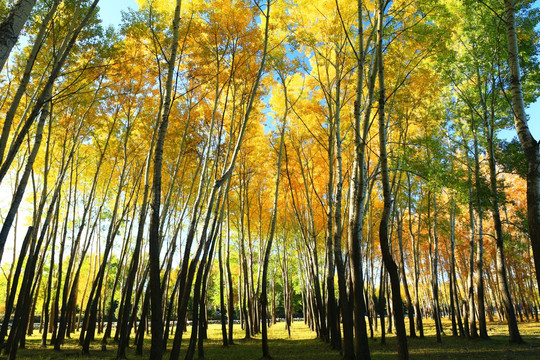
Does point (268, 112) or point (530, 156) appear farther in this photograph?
point (268, 112)

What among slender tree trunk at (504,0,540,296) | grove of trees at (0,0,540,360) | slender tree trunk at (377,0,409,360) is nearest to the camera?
slender tree trunk at (504,0,540,296)

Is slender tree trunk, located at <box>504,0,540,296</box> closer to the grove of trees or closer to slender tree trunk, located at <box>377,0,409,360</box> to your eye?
the grove of trees

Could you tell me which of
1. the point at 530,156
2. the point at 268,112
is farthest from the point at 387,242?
the point at 268,112

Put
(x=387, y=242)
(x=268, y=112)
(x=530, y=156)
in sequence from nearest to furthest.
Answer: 1. (x=530, y=156)
2. (x=387, y=242)
3. (x=268, y=112)

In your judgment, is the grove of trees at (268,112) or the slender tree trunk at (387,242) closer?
the slender tree trunk at (387,242)

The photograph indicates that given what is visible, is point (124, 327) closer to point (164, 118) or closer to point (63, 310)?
point (63, 310)

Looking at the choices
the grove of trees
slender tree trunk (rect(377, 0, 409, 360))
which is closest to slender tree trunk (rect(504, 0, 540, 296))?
the grove of trees

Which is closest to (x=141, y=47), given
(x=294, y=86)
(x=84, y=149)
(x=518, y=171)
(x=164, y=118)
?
(x=164, y=118)

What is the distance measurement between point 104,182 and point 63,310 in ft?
20.6

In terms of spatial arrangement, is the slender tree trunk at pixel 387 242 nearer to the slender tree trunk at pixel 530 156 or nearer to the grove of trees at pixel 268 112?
the grove of trees at pixel 268 112

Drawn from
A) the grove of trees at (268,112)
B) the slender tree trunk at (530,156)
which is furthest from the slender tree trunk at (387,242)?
the slender tree trunk at (530,156)

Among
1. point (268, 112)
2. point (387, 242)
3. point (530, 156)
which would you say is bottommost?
point (387, 242)

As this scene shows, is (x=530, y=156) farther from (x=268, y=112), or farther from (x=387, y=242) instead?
(x=268, y=112)

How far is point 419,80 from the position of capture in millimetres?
9625
